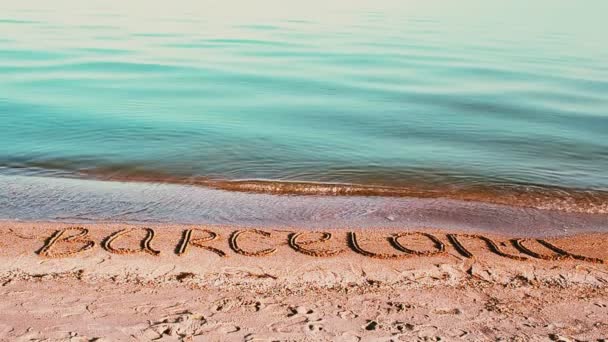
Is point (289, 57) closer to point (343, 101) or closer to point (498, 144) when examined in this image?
point (343, 101)

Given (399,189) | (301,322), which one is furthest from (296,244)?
(399,189)

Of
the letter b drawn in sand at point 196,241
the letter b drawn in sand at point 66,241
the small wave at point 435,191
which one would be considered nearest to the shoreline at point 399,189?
the small wave at point 435,191

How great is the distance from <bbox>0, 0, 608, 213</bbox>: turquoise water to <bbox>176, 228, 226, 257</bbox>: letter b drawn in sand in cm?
288

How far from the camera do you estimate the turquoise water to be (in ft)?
40.3

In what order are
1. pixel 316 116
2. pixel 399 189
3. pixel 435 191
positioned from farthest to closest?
1. pixel 316 116
2. pixel 399 189
3. pixel 435 191

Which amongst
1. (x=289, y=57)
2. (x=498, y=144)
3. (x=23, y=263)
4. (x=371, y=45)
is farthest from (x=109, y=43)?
(x=23, y=263)

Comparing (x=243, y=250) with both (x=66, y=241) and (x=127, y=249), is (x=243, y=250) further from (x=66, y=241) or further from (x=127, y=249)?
(x=66, y=241)

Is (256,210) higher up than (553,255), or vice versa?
(553,255)

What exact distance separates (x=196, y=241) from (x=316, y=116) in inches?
371

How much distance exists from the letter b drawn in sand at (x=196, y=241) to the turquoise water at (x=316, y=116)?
288 cm

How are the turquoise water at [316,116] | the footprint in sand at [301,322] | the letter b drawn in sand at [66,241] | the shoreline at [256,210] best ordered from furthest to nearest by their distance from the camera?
the turquoise water at [316,116], the shoreline at [256,210], the letter b drawn in sand at [66,241], the footprint in sand at [301,322]

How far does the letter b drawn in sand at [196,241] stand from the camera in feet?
26.1

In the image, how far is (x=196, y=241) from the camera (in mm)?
8336

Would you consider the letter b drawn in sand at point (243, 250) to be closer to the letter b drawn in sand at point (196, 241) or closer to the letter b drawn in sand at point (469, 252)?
the letter b drawn in sand at point (196, 241)
